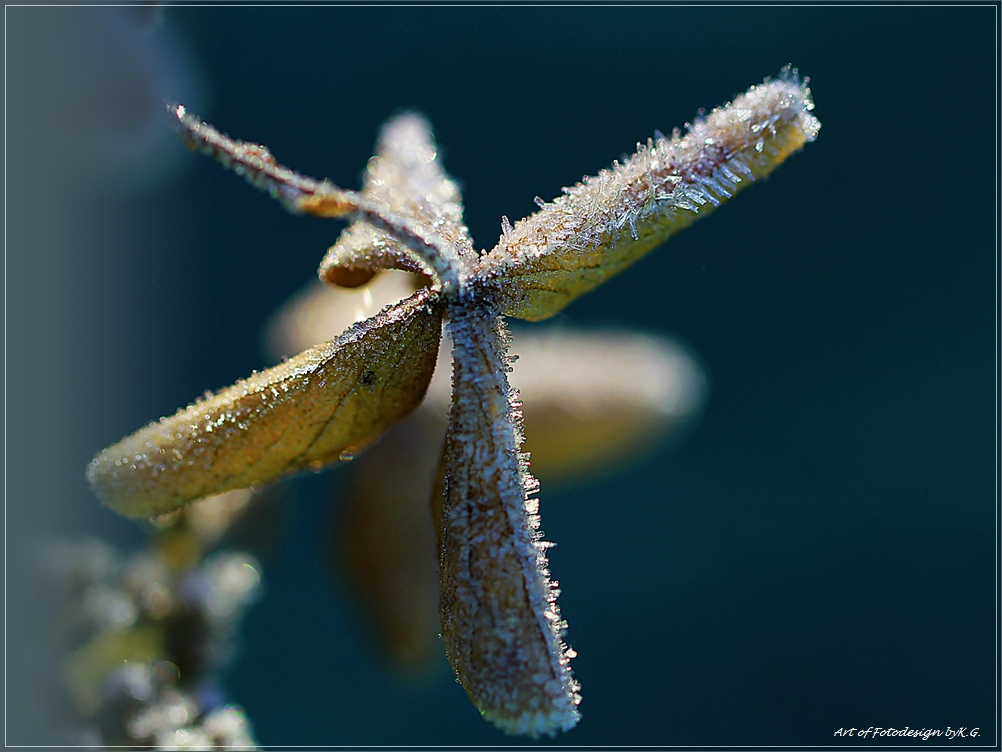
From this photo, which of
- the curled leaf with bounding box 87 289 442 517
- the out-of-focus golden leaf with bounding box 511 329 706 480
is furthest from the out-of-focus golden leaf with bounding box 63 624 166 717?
the out-of-focus golden leaf with bounding box 511 329 706 480

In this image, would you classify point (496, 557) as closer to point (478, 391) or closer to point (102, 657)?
point (478, 391)

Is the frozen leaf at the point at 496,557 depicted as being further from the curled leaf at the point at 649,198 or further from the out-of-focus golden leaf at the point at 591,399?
the out-of-focus golden leaf at the point at 591,399

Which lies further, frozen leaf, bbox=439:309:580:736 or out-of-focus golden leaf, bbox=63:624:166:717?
out-of-focus golden leaf, bbox=63:624:166:717

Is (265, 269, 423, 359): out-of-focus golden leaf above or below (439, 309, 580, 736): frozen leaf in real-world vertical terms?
above

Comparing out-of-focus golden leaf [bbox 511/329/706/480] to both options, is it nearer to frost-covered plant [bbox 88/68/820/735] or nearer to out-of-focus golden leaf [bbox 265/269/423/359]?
out-of-focus golden leaf [bbox 265/269/423/359]

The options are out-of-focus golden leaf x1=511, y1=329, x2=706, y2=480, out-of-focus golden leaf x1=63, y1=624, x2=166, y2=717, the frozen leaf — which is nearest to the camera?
the frozen leaf

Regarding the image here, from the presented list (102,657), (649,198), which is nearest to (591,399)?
(649,198)

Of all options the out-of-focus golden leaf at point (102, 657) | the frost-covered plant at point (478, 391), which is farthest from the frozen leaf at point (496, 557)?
the out-of-focus golden leaf at point (102, 657)

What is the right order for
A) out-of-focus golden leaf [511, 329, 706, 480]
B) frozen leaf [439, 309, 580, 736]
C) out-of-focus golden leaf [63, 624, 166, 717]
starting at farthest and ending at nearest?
1. out-of-focus golden leaf [511, 329, 706, 480]
2. out-of-focus golden leaf [63, 624, 166, 717]
3. frozen leaf [439, 309, 580, 736]
